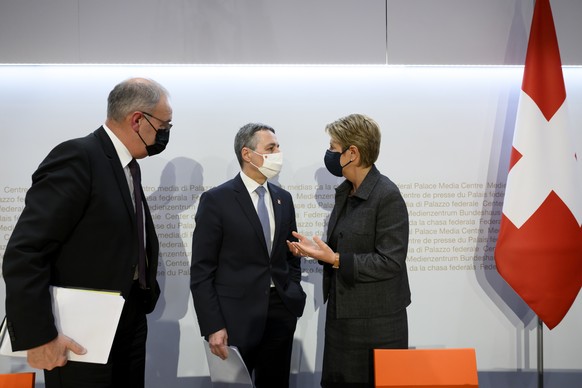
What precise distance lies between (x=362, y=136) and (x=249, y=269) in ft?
2.84

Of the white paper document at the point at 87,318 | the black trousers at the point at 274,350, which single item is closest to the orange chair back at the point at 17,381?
the white paper document at the point at 87,318

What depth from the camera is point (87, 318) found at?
159 centimetres

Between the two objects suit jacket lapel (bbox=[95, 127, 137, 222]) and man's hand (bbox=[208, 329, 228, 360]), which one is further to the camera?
man's hand (bbox=[208, 329, 228, 360])

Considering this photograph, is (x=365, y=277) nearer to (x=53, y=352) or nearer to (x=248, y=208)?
(x=248, y=208)

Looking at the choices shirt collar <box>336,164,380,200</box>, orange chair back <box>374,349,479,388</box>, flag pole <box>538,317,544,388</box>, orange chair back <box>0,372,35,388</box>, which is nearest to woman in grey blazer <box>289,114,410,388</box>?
shirt collar <box>336,164,380,200</box>

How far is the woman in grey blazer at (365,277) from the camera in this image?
2.21 meters

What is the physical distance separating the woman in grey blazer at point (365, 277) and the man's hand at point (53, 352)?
1.04m

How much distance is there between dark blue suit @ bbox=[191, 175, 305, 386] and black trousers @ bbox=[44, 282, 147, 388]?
1.39 ft

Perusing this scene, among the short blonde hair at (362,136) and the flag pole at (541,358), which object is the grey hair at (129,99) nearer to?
the short blonde hair at (362,136)

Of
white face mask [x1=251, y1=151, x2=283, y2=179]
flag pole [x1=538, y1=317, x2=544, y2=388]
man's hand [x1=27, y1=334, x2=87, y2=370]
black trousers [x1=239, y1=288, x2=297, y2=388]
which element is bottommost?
flag pole [x1=538, y1=317, x2=544, y2=388]

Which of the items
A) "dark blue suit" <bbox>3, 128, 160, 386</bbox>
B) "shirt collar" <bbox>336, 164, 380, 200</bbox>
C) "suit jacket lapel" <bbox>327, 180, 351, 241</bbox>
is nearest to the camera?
Result: "dark blue suit" <bbox>3, 128, 160, 386</bbox>

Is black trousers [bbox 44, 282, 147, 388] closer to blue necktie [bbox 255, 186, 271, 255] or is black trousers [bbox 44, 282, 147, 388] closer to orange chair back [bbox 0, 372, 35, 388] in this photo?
orange chair back [bbox 0, 372, 35, 388]

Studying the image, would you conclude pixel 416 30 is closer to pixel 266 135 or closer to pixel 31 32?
pixel 266 135

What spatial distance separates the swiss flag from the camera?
294 centimetres
